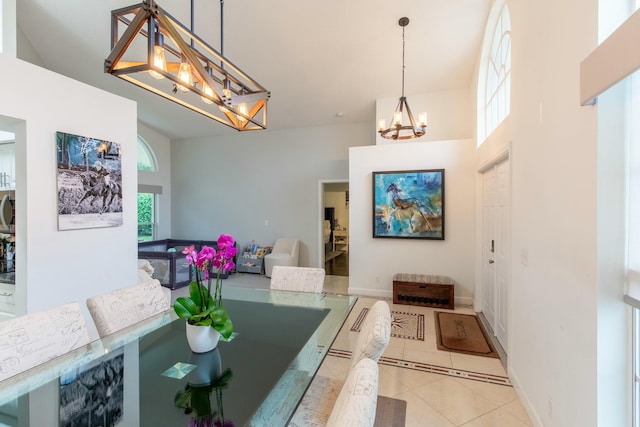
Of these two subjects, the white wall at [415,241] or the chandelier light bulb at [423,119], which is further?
the white wall at [415,241]

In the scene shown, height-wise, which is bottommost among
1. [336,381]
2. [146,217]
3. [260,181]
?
[336,381]

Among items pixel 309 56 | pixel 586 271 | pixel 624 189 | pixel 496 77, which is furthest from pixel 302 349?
pixel 309 56

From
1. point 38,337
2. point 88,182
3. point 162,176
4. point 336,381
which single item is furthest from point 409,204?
point 162,176

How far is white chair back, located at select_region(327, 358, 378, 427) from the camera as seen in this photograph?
76cm

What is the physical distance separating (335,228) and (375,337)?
8637 millimetres

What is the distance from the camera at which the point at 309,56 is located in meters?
4.02

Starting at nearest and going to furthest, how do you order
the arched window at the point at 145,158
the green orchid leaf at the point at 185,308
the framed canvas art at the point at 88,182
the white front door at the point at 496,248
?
1. the green orchid leaf at the point at 185,308
2. the framed canvas art at the point at 88,182
3. the white front door at the point at 496,248
4. the arched window at the point at 145,158

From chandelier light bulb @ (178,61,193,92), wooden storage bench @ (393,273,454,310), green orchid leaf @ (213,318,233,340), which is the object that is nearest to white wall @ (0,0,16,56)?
chandelier light bulb @ (178,61,193,92)

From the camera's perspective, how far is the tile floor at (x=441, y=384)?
6.38 feet

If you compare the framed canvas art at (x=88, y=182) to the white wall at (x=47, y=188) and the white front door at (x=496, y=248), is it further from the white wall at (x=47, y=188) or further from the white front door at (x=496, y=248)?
the white front door at (x=496, y=248)

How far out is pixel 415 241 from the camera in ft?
14.6

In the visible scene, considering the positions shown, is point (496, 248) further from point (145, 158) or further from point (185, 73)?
point (145, 158)

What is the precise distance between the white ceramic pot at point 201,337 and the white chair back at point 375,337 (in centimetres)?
75

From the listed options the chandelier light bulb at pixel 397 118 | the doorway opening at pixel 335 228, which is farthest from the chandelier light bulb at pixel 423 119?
the doorway opening at pixel 335 228
